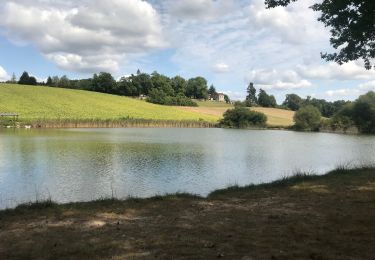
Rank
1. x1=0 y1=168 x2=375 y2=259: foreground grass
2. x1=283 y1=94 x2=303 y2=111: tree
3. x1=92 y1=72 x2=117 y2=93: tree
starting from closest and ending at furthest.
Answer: x1=0 y1=168 x2=375 y2=259: foreground grass < x1=92 y1=72 x2=117 y2=93: tree < x1=283 y1=94 x2=303 y2=111: tree

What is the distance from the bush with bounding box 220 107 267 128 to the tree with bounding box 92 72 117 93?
49890mm

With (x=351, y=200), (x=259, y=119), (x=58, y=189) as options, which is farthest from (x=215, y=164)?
(x=259, y=119)

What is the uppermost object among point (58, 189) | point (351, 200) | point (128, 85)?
point (128, 85)

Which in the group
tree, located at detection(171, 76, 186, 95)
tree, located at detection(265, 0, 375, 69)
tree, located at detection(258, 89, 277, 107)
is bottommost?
tree, located at detection(265, 0, 375, 69)

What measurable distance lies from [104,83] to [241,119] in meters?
55.3

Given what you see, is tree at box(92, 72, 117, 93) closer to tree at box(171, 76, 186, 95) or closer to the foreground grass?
tree at box(171, 76, 186, 95)

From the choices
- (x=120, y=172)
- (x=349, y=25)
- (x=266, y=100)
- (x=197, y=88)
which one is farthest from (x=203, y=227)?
(x=266, y=100)

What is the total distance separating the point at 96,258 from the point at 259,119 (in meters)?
103

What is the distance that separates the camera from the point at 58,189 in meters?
17.2

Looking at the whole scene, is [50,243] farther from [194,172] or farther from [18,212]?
[194,172]

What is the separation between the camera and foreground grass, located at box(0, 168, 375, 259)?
6410 mm

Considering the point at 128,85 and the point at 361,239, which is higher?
the point at 128,85

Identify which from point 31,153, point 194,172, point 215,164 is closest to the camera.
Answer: point 194,172

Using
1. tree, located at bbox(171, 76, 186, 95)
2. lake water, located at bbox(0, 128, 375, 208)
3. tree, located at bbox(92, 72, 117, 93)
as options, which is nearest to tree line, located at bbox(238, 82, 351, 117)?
tree, located at bbox(171, 76, 186, 95)
